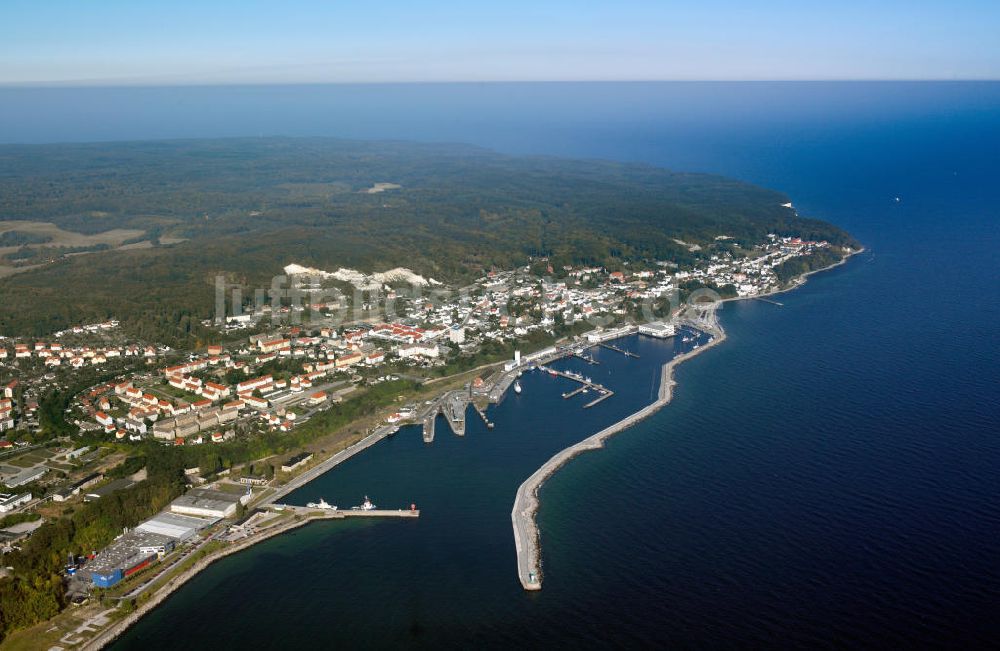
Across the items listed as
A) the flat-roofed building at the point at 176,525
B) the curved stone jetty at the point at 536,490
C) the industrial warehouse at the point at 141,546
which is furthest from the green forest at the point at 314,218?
the curved stone jetty at the point at 536,490

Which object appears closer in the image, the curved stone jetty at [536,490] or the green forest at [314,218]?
the curved stone jetty at [536,490]

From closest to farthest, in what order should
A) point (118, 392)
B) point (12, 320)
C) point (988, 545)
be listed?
1. point (988, 545)
2. point (118, 392)
3. point (12, 320)

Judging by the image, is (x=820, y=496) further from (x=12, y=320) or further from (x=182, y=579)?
(x=12, y=320)

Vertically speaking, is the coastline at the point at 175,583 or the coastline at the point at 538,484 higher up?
the coastline at the point at 538,484

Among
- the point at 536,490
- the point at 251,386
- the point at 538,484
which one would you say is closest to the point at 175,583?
the point at 536,490

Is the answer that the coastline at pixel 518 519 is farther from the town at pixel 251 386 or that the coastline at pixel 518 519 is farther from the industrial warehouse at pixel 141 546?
the industrial warehouse at pixel 141 546

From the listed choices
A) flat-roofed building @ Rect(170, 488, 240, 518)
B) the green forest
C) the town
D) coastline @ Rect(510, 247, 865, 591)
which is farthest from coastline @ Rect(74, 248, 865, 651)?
the green forest

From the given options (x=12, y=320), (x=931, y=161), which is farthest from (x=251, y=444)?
(x=931, y=161)
